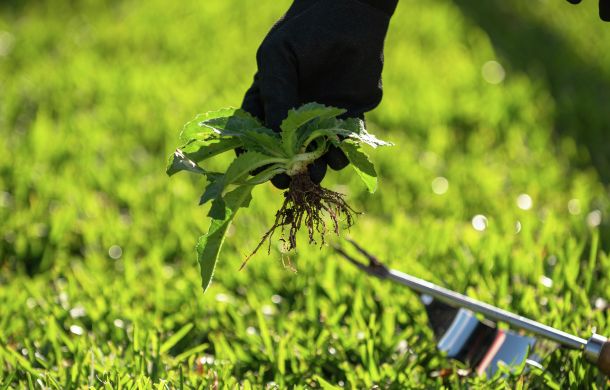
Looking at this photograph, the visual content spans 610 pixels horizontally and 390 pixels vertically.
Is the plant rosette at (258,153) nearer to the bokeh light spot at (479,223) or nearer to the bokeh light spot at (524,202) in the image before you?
the bokeh light spot at (479,223)

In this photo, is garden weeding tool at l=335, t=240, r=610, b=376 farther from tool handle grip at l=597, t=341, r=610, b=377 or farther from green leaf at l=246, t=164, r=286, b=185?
green leaf at l=246, t=164, r=286, b=185

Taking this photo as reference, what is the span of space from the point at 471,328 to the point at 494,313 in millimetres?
160

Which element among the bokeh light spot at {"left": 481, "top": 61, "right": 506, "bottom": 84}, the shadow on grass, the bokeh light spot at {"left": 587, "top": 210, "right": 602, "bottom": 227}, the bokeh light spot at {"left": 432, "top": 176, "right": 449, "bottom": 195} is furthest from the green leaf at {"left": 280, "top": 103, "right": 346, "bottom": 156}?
the bokeh light spot at {"left": 481, "top": 61, "right": 506, "bottom": 84}

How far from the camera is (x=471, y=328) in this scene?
2.41m

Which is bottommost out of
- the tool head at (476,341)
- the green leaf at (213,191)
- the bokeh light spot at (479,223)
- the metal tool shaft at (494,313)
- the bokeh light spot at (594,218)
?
the bokeh light spot at (479,223)

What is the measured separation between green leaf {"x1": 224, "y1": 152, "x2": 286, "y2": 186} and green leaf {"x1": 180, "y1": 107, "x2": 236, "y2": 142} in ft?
0.47

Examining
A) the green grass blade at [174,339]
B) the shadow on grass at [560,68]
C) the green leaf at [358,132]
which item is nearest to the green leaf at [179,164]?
the green leaf at [358,132]

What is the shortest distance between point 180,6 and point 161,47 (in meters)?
0.84

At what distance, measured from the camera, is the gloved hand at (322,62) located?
6.45ft

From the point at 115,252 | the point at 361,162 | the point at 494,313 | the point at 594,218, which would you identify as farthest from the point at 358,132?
the point at 594,218

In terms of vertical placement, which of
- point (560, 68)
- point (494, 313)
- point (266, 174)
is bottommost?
point (560, 68)

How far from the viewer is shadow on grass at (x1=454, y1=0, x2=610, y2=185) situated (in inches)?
165

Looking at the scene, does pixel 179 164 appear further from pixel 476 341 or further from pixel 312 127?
pixel 476 341

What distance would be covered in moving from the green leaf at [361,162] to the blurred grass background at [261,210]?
52 cm
